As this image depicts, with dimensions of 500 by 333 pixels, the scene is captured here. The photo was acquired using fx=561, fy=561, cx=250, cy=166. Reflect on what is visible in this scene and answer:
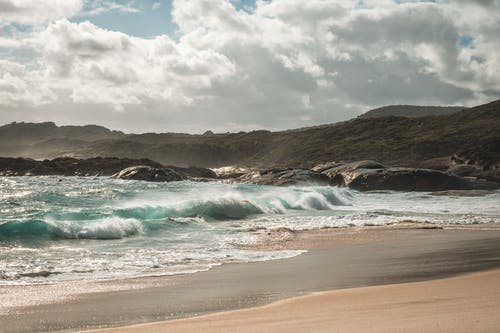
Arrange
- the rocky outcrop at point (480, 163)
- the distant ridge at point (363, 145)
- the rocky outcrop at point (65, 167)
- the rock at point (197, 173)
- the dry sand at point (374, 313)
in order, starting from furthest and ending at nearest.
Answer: the distant ridge at point (363, 145)
the rocky outcrop at point (65, 167)
the rock at point (197, 173)
the rocky outcrop at point (480, 163)
the dry sand at point (374, 313)

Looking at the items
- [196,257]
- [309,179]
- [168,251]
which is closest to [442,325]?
[196,257]

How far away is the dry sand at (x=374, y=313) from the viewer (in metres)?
4.76

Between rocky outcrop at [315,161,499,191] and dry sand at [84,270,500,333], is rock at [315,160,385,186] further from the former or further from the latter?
dry sand at [84,270,500,333]

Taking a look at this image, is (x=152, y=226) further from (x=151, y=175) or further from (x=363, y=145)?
(x=363, y=145)

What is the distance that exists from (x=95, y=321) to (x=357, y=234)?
13070 millimetres

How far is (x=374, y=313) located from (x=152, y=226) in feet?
47.0

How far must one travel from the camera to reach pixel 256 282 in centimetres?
941

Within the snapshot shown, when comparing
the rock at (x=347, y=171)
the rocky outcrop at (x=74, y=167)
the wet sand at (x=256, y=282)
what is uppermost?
the rocky outcrop at (x=74, y=167)

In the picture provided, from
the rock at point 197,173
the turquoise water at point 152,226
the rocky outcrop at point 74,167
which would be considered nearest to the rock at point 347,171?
the turquoise water at point 152,226

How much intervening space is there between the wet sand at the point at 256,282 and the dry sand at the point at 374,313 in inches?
32.3

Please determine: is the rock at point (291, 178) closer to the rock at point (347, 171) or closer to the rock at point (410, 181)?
the rock at point (347, 171)

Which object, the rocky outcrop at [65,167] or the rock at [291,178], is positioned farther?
the rocky outcrop at [65,167]

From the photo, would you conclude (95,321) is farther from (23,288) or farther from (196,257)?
(196,257)

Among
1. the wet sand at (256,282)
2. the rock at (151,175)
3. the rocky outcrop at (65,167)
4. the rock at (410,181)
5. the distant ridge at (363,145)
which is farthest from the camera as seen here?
the distant ridge at (363,145)
